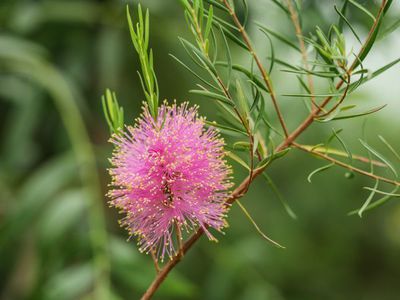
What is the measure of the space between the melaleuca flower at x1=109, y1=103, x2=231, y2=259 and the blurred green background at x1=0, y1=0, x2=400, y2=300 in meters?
0.43

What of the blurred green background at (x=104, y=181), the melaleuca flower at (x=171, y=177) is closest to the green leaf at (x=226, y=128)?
the melaleuca flower at (x=171, y=177)

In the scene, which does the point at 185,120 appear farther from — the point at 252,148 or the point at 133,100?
the point at 133,100

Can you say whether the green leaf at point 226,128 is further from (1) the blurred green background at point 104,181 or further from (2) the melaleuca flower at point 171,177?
(1) the blurred green background at point 104,181

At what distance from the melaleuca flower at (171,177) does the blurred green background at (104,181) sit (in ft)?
1.40

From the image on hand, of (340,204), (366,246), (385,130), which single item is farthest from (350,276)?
(385,130)

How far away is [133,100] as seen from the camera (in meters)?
1.41

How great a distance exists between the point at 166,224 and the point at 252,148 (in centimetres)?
9

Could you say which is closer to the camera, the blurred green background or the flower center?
the flower center

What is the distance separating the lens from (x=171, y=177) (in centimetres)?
40

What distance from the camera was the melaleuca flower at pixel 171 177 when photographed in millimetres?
403

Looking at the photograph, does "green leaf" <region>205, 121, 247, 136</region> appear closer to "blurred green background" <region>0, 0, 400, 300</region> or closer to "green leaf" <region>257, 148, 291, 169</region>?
"green leaf" <region>257, 148, 291, 169</region>

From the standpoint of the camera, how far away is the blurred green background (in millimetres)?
930

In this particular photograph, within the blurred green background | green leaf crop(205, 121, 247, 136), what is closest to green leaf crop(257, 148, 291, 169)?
green leaf crop(205, 121, 247, 136)

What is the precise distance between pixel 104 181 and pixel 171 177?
3.26ft
